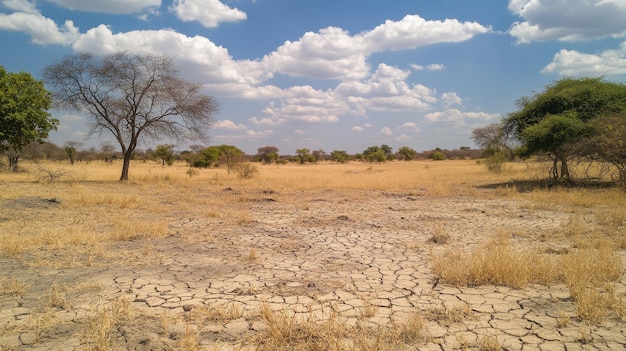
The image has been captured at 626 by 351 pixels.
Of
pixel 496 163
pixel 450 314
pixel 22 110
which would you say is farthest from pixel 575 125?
pixel 22 110

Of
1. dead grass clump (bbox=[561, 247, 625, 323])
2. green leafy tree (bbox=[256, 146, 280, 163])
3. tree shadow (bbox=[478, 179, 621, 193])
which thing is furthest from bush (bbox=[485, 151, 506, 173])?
green leafy tree (bbox=[256, 146, 280, 163])

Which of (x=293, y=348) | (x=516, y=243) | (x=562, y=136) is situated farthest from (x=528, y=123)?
(x=293, y=348)

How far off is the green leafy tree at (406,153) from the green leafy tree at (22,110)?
241ft

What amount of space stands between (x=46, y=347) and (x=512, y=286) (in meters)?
5.35

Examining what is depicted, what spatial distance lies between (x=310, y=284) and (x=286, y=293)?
1.47ft

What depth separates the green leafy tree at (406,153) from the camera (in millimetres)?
81169

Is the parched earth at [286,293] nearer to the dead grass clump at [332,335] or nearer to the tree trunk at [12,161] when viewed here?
the dead grass clump at [332,335]

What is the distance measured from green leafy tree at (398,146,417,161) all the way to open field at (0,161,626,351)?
7397 cm

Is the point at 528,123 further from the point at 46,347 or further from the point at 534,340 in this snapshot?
the point at 46,347

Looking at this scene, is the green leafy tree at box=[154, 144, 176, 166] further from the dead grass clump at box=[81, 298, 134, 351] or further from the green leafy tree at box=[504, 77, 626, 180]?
the dead grass clump at box=[81, 298, 134, 351]

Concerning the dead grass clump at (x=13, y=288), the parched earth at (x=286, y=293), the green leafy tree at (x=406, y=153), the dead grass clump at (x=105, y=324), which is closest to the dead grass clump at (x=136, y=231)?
the parched earth at (x=286, y=293)

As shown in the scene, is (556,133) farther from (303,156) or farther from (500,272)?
(303,156)

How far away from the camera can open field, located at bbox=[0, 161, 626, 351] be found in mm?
3285

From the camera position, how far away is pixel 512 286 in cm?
454
